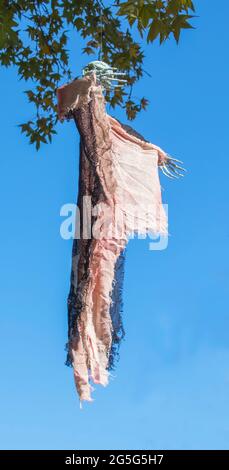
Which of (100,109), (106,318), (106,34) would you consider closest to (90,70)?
(100,109)

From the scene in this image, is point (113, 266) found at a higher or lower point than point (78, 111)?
lower

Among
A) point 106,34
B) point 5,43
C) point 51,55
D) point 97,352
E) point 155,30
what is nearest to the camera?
point 97,352

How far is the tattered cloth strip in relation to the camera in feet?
11.1

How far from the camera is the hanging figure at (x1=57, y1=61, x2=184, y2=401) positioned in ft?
11.1

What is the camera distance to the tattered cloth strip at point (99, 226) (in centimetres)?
338

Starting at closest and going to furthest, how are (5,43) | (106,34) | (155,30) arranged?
1. (155,30)
2. (5,43)
3. (106,34)

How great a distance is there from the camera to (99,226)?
11.0 feet

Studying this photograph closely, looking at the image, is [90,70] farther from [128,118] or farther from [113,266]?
[128,118]

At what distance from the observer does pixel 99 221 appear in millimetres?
3375

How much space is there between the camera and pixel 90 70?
141 inches

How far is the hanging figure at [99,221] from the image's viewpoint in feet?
11.1

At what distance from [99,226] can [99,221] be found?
24 millimetres

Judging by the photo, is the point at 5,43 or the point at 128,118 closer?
the point at 5,43

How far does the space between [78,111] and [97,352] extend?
1136 millimetres
